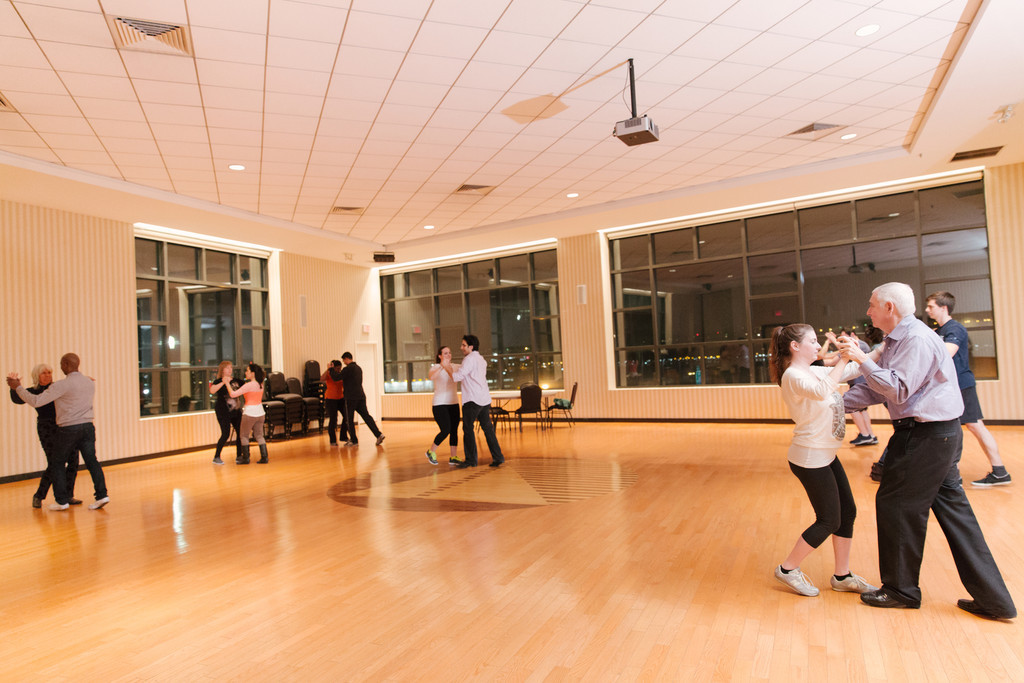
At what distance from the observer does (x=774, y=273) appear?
11.3 m

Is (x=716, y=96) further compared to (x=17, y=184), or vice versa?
(x=17, y=184)

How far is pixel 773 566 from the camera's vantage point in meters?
3.56

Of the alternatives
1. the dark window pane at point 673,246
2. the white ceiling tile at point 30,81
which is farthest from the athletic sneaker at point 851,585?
the dark window pane at point 673,246

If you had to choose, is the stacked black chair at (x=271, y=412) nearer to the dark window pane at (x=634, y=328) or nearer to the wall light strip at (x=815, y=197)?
the dark window pane at (x=634, y=328)

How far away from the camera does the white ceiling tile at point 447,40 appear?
489cm

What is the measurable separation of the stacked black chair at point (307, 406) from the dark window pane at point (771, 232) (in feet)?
29.0

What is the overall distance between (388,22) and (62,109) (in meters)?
3.45

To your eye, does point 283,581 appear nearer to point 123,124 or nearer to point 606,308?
point 123,124

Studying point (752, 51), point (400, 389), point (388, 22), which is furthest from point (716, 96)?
point (400, 389)

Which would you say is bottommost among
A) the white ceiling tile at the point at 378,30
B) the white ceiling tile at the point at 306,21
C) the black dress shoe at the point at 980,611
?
the black dress shoe at the point at 980,611

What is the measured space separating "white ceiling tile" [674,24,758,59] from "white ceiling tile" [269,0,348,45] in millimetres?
2846

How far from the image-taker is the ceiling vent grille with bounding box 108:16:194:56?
454 cm

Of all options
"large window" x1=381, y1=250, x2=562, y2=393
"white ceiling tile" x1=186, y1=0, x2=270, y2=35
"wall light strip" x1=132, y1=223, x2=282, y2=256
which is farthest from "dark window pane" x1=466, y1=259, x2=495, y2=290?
"white ceiling tile" x1=186, y1=0, x2=270, y2=35

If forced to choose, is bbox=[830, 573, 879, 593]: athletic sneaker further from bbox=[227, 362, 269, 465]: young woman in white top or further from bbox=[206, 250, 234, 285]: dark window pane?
bbox=[206, 250, 234, 285]: dark window pane
